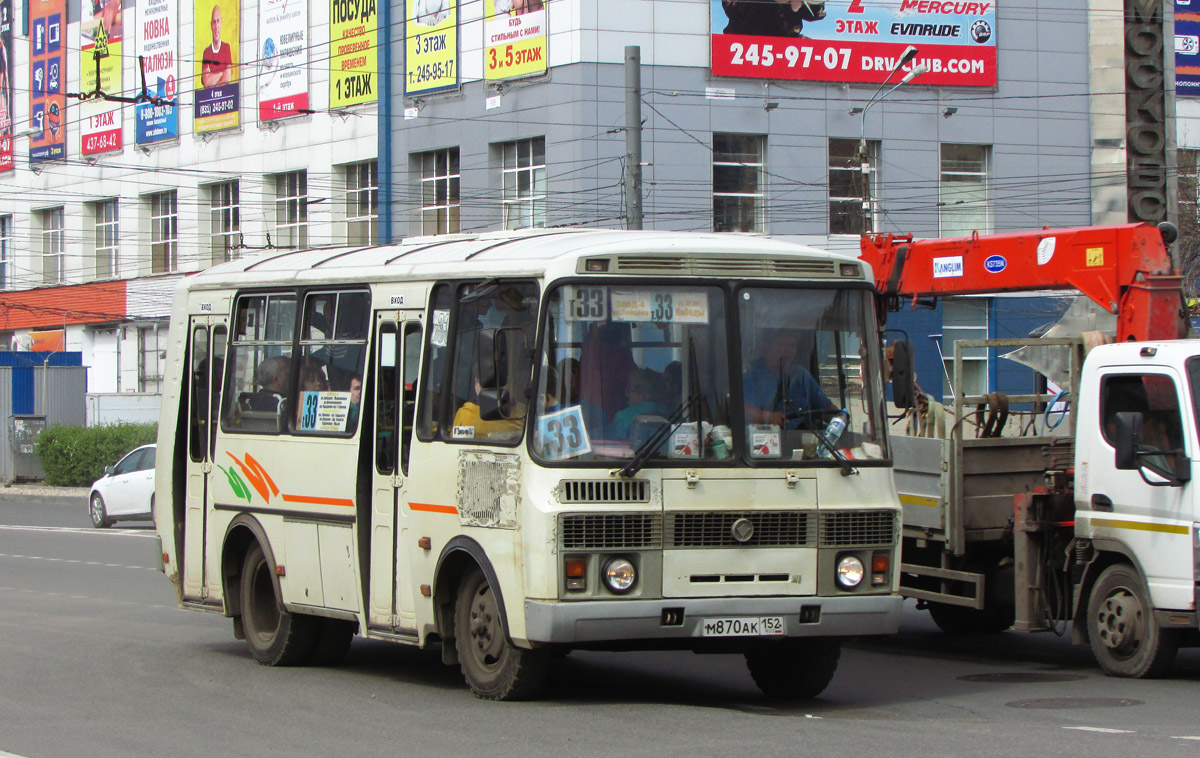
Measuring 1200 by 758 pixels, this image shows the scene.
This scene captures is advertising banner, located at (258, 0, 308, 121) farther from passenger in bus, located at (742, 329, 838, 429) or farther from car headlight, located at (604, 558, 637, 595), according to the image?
car headlight, located at (604, 558, 637, 595)

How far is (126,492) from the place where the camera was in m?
28.6

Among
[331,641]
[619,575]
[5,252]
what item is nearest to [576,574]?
[619,575]

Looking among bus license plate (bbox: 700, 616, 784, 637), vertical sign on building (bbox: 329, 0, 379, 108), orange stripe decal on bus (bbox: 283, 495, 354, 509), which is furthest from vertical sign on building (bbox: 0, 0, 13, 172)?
bus license plate (bbox: 700, 616, 784, 637)

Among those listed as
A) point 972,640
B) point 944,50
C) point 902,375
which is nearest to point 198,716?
point 902,375

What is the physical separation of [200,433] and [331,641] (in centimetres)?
195

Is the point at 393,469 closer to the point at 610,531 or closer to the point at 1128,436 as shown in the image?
the point at 610,531

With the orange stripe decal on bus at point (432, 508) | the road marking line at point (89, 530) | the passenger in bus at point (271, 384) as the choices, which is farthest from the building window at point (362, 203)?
the orange stripe decal on bus at point (432, 508)

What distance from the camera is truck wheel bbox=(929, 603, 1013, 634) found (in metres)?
13.3

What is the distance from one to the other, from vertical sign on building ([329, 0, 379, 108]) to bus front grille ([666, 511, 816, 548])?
1466 inches

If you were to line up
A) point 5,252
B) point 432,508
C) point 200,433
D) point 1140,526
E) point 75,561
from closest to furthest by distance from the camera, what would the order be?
1. point 432,508
2. point 1140,526
3. point 200,433
4. point 75,561
5. point 5,252

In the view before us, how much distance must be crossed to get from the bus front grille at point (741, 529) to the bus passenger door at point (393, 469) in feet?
6.41

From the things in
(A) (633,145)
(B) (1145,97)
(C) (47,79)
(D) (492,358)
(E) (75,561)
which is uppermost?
(C) (47,79)

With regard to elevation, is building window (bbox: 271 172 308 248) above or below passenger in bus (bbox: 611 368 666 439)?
above

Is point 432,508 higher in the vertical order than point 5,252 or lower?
lower
